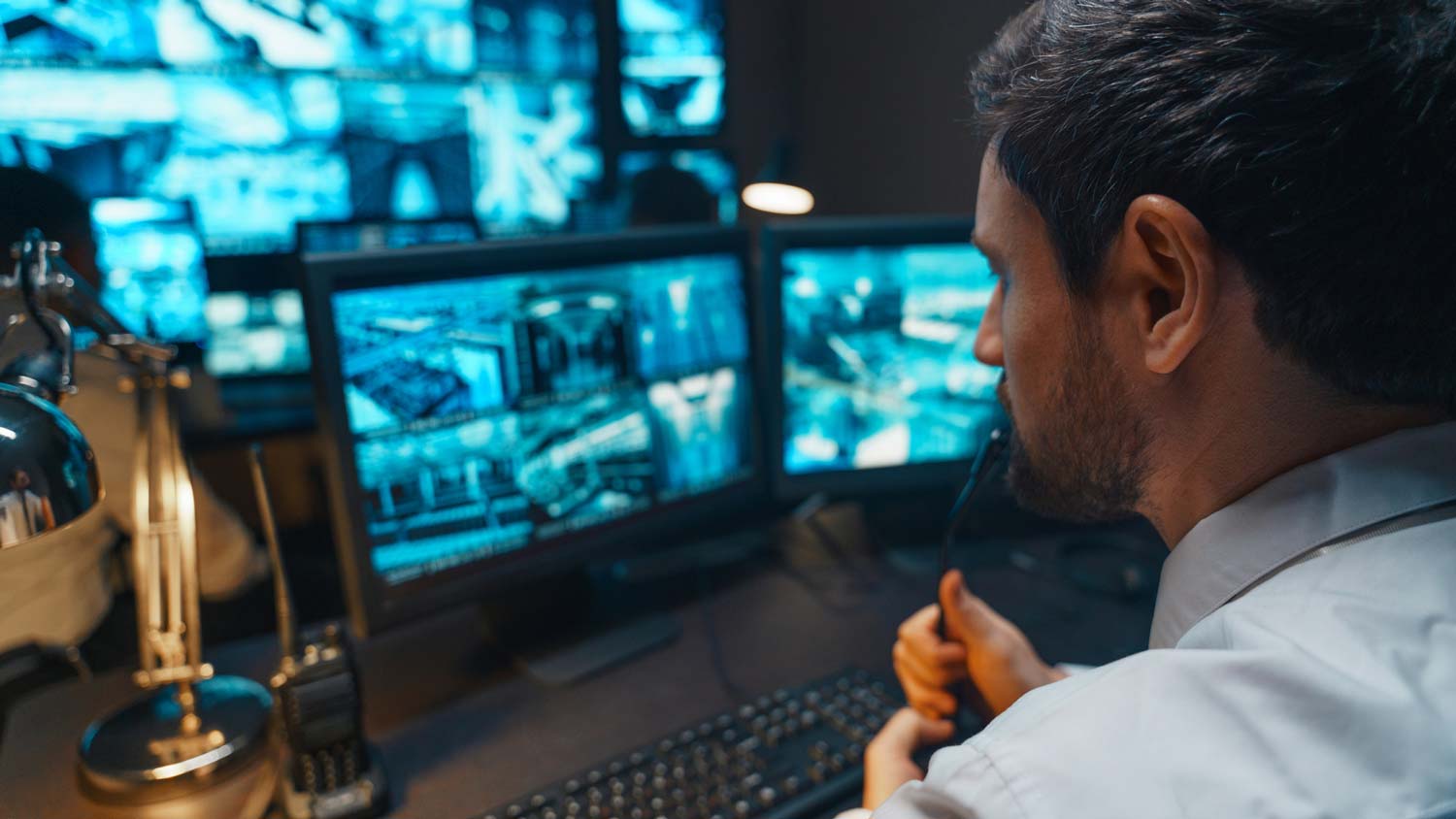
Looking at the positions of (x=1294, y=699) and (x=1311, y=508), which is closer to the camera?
(x=1294, y=699)

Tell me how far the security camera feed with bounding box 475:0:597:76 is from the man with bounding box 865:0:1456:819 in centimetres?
278

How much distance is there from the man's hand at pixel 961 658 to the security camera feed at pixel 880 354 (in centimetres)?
40

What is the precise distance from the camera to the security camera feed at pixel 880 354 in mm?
1286

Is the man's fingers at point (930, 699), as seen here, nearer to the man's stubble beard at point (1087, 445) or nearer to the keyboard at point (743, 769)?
the keyboard at point (743, 769)

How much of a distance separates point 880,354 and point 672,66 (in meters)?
2.44

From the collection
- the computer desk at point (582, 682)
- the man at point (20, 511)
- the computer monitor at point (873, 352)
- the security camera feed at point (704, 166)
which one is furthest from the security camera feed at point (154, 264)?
the man at point (20, 511)

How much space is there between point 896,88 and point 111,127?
2.20 meters

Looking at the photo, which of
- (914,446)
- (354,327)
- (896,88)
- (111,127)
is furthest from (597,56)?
(354,327)

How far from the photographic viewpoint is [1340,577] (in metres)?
Answer: 0.51

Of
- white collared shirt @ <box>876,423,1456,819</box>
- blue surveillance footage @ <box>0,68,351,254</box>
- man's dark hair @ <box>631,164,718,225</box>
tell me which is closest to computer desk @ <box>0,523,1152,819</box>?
white collared shirt @ <box>876,423,1456,819</box>

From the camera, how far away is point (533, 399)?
1.04 meters

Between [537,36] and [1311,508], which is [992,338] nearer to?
[1311,508]

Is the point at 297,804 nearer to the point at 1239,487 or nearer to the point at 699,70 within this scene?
the point at 1239,487

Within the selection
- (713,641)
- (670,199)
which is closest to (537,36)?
(670,199)
